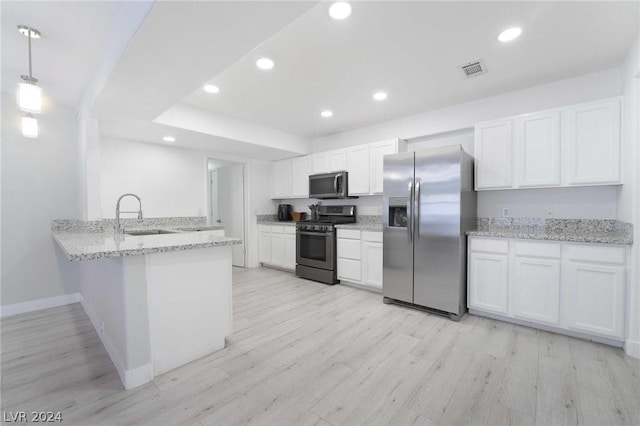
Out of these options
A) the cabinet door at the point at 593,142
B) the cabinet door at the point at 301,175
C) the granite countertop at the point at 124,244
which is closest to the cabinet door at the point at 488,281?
the cabinet door at the point at 593,142

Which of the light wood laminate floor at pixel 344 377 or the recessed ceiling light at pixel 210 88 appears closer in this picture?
→ the light wood laminate floor at pixel 344 377

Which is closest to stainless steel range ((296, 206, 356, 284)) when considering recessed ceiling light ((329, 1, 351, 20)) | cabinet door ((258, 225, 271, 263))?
cabinet door ((258, 225, 271, 263))

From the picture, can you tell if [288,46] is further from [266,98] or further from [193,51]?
[266,98]

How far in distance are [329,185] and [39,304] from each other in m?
4.03

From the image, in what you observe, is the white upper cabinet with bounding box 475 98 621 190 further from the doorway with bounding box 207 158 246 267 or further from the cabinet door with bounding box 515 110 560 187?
the doorway with bounding box 207 158 246 267

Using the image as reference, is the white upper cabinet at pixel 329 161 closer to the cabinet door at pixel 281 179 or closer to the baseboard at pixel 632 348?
the cabinet door at pixel 281 179

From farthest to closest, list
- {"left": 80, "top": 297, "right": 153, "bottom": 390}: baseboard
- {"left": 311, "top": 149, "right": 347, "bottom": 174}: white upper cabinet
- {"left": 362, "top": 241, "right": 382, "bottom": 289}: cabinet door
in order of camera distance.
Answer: {"left": 311, "top": 149, "right": 347, "bottom": 174}: white upper cabinet → {"left": 362, "top": 241, "right": 382, "bottom": 289}: cabinet door → {"left": 80, "top": 297, "right": 153, "bottom": 390}: baseboard

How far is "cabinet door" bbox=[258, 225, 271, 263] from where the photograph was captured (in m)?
5.25

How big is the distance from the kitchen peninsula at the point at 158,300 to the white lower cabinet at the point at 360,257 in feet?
6.81

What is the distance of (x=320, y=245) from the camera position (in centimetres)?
427

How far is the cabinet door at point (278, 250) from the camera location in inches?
196

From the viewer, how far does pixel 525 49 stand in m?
2.26

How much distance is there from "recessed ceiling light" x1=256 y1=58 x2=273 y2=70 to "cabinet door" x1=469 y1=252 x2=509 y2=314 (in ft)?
9.26

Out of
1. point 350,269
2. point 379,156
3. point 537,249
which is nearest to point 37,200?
point 350,269
